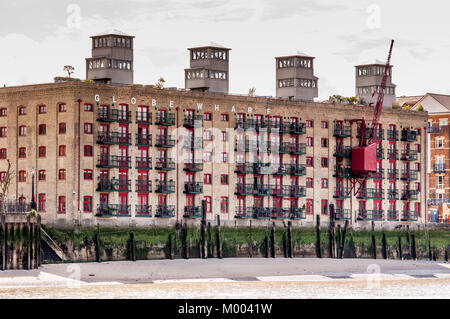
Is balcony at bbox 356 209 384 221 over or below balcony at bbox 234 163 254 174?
below

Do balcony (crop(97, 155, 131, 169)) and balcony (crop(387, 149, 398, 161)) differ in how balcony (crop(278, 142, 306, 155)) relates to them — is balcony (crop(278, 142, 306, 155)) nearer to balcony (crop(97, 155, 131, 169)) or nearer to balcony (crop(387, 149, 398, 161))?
balcony (crop(387, 149, 398, 161))

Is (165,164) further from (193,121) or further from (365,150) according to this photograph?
(365,150)

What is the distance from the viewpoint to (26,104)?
482 feet

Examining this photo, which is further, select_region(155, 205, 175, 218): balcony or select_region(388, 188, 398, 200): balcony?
select_region(388, 188, 398, 200): balcony

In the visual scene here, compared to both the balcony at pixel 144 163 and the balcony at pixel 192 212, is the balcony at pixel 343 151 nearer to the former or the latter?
the balcony at pixel 192 212

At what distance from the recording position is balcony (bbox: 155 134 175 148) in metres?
152

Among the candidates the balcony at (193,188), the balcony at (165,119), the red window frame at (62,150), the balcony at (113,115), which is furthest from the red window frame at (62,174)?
the balcony at (193,188)

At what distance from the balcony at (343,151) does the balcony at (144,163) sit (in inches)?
1063

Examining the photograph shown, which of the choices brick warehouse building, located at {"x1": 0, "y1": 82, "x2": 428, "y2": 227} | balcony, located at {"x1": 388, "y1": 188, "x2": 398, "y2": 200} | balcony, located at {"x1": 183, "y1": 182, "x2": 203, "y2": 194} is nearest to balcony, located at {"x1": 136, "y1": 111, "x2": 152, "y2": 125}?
brick warehouse building, located at {"x1": 0, "y1": 82, "x2": 428, "y2": 227}

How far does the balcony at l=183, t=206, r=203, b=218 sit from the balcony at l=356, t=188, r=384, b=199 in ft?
80.2

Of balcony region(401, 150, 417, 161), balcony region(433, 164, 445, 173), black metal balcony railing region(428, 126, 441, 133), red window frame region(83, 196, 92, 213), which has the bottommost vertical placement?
red window frame region(83, 196, 92, 213)

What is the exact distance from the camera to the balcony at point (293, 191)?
163 m

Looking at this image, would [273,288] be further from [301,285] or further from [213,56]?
[213,56]
